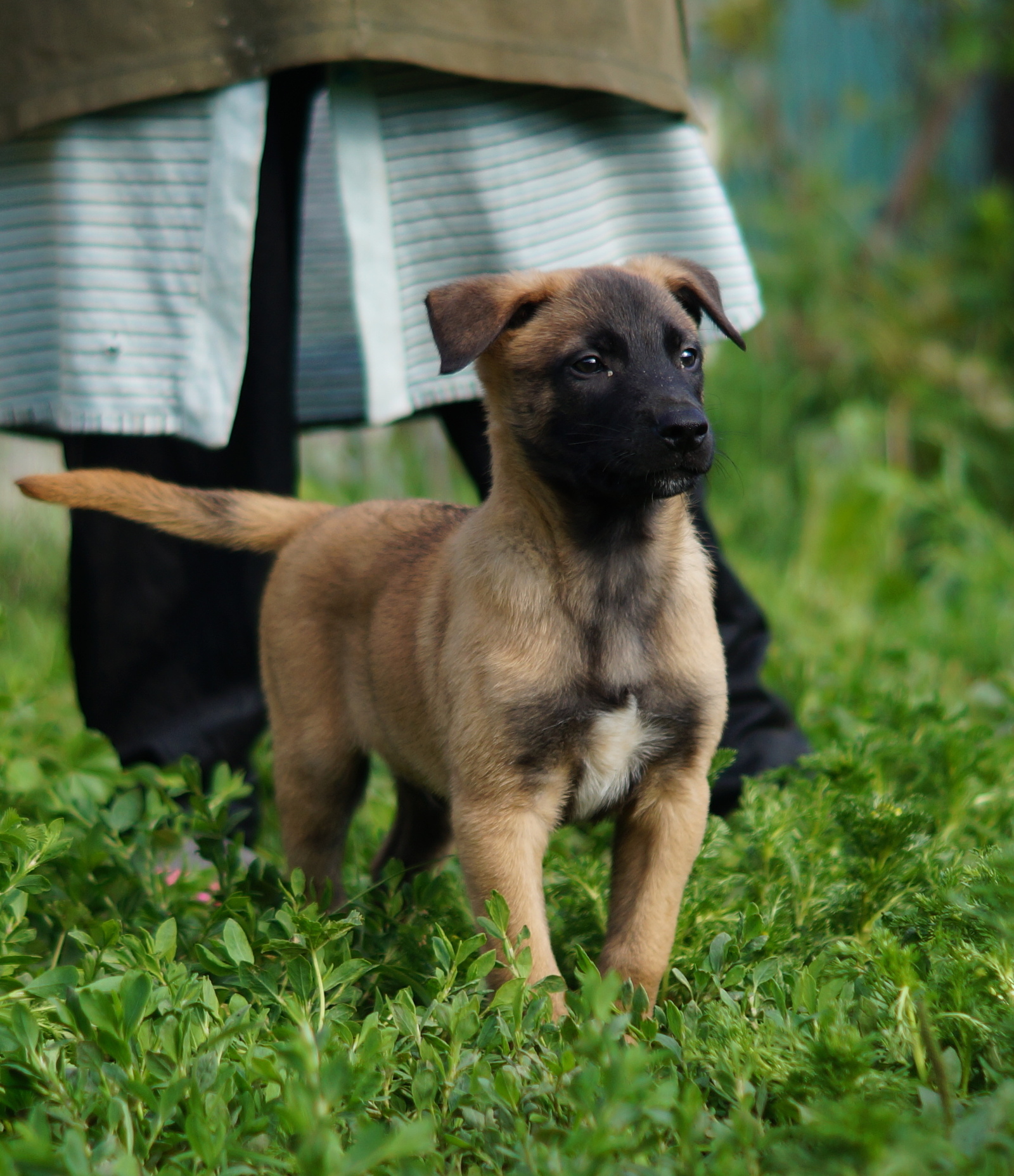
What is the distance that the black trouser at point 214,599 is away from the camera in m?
2.71

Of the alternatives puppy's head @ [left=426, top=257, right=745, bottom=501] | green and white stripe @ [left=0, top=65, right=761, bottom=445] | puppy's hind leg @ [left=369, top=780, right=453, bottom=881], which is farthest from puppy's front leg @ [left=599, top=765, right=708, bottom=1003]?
green and white stripe @ [left=0, top=65, right=761, bottom=445]

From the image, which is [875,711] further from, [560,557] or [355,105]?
[355,105]

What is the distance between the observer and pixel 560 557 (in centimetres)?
202

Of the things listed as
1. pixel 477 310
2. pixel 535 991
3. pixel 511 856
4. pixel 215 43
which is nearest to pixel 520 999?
pixel 535 991

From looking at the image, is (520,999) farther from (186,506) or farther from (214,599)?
(214,599)

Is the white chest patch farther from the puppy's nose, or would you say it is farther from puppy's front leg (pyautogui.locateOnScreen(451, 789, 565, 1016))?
the puppy's nose

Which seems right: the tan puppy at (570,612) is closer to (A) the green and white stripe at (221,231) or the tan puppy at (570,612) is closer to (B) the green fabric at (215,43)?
(A) the green and white stripe at (221,231)

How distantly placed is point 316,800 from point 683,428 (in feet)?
3.77

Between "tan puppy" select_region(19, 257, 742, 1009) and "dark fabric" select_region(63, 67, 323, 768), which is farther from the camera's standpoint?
"dark fabric" select_region(63, 67, 323, 768)

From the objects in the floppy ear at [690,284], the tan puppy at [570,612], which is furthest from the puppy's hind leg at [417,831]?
the floppy ear at [690,284]

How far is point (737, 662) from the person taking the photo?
2885 millimetres

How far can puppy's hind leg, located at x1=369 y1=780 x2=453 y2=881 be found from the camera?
2.61 metres

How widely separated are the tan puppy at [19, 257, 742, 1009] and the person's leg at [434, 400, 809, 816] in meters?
0.42

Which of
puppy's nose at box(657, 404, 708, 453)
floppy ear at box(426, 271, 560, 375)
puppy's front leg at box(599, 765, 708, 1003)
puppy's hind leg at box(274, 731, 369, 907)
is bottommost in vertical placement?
puppy's hind leg at box(274, 731, 369, 907)
